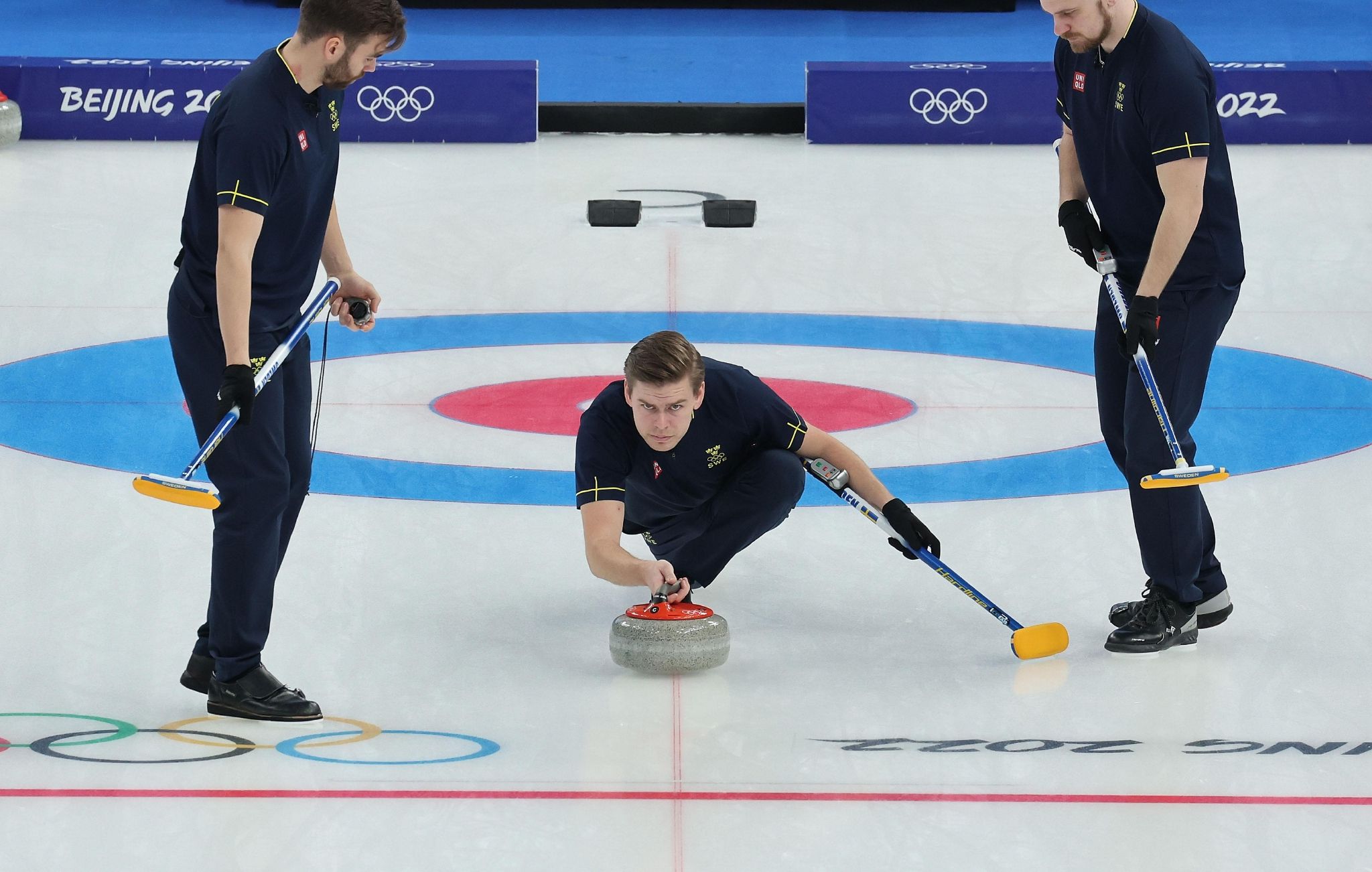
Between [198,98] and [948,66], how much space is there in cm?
537

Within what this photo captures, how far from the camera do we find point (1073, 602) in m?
5.57

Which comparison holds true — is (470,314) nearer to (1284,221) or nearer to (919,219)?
(919,219)

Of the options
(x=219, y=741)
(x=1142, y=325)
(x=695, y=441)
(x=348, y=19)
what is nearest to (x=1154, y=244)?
(x=1142, y=325)

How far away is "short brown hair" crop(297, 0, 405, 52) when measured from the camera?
427cm

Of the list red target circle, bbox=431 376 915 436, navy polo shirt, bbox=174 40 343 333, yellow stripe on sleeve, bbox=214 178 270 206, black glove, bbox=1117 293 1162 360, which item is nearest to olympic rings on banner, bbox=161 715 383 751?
navy polo shirt, bbox=174 40 343 333

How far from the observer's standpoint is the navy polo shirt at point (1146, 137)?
4797 millimetres

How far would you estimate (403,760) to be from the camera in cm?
438

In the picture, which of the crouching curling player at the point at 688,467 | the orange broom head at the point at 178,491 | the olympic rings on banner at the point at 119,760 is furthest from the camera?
the crouching curling player at the point at 688,467

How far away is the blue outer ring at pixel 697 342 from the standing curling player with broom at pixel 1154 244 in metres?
1.36

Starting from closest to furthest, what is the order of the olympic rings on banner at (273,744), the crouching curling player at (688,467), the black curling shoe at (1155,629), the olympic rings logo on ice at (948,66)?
the olympic rings on banner at (273,744), the crouching curling player at (688,467), the black curling shoe at (1155,629), the olympic rings logo on ice at (948,66)

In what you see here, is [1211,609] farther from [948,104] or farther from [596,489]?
[948,104]

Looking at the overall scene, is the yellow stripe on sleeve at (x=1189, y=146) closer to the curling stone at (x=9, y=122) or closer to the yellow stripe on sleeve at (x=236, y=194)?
the yellow stripe on sleeve at (x=236, y=194)

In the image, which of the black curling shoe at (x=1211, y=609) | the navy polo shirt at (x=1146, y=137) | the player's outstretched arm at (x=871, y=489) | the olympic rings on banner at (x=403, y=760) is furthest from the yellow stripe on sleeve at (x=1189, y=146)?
the olympic rings on banner at (x=403, y=760)

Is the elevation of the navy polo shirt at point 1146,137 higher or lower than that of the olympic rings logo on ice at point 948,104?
lower
